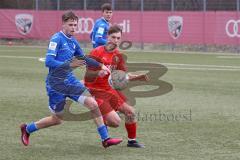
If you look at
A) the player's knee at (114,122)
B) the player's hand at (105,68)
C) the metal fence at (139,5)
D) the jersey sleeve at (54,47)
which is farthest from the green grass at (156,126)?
the metal fence at (139,5)

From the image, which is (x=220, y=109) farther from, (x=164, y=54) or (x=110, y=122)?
(x=164, y=54)

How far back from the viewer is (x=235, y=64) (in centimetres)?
2292

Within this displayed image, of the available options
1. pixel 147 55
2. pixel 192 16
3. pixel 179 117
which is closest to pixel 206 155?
pixel 179 117

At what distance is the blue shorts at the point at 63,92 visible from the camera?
8.53 m

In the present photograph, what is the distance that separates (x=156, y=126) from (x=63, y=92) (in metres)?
2.46

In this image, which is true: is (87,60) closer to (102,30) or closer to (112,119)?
(112,119)

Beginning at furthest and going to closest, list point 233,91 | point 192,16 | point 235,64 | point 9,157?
point 192,16, point 235,64, point 233,91, point 9,157

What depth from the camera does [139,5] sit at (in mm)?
31547

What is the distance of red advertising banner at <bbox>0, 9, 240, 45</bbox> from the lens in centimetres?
2891

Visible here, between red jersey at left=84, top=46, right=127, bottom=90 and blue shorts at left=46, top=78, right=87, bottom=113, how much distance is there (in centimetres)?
33

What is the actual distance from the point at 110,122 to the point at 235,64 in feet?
48.3

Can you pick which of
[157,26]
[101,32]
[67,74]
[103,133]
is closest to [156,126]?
[103,133]

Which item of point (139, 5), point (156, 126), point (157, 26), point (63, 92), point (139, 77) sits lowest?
point (156, 126)

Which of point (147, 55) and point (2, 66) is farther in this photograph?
point (147, 55)
